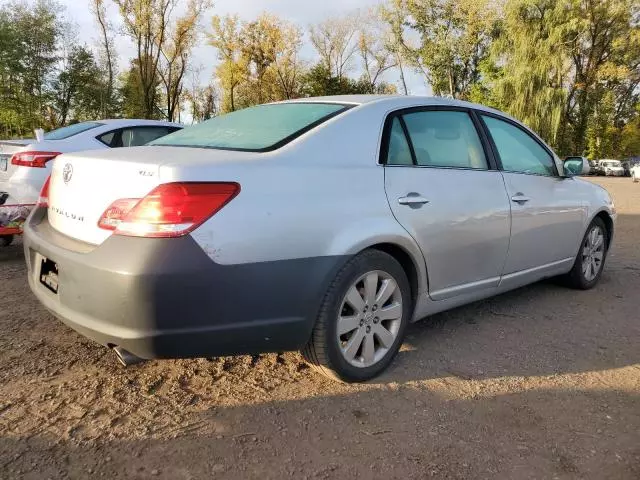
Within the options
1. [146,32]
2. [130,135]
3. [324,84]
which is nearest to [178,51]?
[146,32]

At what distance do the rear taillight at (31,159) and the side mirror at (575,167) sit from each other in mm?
4814

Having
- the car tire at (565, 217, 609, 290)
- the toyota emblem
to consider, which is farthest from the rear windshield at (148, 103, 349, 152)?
the car tire at (565, 217, 609, 290)

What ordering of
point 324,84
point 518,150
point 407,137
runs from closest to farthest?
point 407,137, point 518,150, point 324,84

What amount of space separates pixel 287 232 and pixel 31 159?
395 cm

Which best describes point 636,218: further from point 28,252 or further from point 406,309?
point 28,252

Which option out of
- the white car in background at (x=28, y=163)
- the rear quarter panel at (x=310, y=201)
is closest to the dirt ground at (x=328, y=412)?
the rear quarter panel at (x=310, y=201)

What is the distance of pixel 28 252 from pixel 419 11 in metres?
38.5

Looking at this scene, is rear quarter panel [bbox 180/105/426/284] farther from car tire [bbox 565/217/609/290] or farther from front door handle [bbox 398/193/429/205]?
car tire [bbox 565/217/609/290]

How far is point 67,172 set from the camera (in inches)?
99.4

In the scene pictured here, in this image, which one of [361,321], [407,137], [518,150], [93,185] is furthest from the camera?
[518,150]

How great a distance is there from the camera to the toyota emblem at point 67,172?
2496 mm

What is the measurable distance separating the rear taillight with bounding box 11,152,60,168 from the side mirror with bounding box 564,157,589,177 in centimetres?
481

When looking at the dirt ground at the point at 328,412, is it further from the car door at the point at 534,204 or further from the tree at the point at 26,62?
the tree at the point at 26,62

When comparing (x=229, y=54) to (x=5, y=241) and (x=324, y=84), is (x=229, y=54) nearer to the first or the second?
(x=324, y=84)
